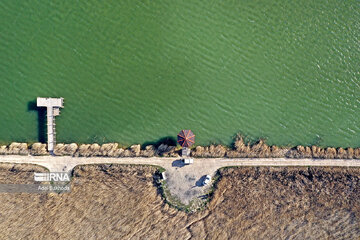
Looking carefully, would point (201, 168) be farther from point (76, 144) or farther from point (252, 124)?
point (76, 144)

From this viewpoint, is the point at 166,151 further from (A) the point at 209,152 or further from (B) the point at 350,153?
(B) the point at 350,153

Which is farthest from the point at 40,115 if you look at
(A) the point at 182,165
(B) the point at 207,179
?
(B) the point at 207,179

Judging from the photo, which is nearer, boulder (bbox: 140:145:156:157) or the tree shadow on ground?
boulder (bbox: 140:145:156:157)

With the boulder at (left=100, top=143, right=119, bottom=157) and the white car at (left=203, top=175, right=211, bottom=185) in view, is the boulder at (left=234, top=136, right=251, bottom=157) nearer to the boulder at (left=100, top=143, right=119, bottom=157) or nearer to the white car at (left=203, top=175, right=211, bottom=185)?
the white car at (left=203, top=175, right=211, bottom=185)

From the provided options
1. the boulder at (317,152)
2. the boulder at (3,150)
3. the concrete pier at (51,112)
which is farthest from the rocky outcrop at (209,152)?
the boulder at (3,150)

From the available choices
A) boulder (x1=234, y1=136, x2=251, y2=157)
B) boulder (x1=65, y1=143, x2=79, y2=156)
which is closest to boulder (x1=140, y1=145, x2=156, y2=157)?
boulder (x1=65, y1=143, x2=79, y2=156)
